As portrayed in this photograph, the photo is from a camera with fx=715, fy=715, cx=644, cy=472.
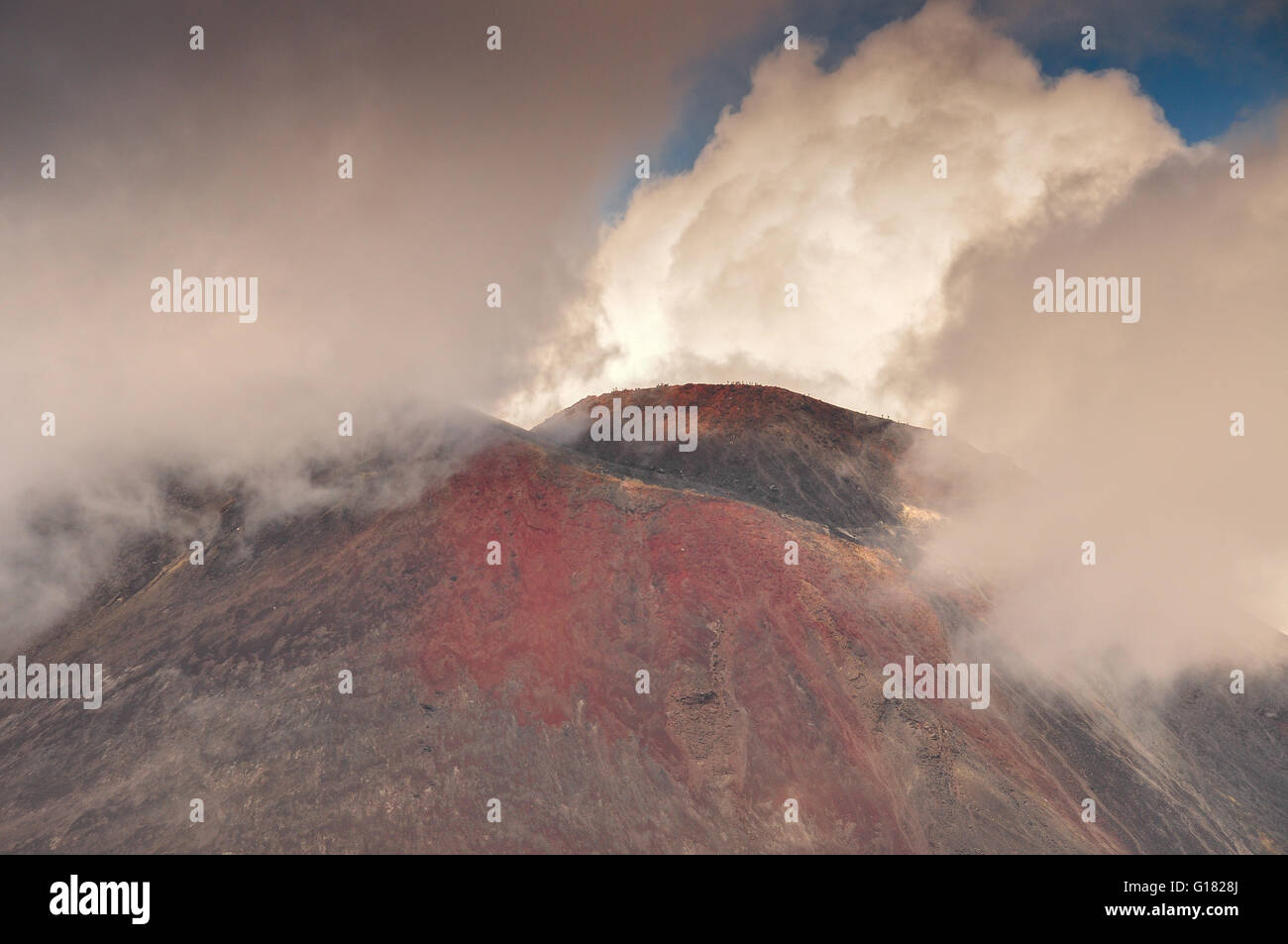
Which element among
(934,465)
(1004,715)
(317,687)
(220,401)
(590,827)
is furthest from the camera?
(934,465)

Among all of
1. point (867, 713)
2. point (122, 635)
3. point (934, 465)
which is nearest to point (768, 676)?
point (867, 713)

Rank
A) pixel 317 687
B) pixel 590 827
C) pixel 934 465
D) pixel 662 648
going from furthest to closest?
pixel 934 465 < pixel 662 648 < pixel 317 687 < pixel 590 827

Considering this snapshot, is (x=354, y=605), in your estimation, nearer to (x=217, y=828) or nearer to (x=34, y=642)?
(x=217, y=828)

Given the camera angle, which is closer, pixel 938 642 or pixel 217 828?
pixel 217 828

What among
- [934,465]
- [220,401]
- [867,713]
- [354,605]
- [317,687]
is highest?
[220,401]

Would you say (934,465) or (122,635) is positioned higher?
(934,465)

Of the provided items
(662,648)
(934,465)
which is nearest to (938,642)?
(662,648)
